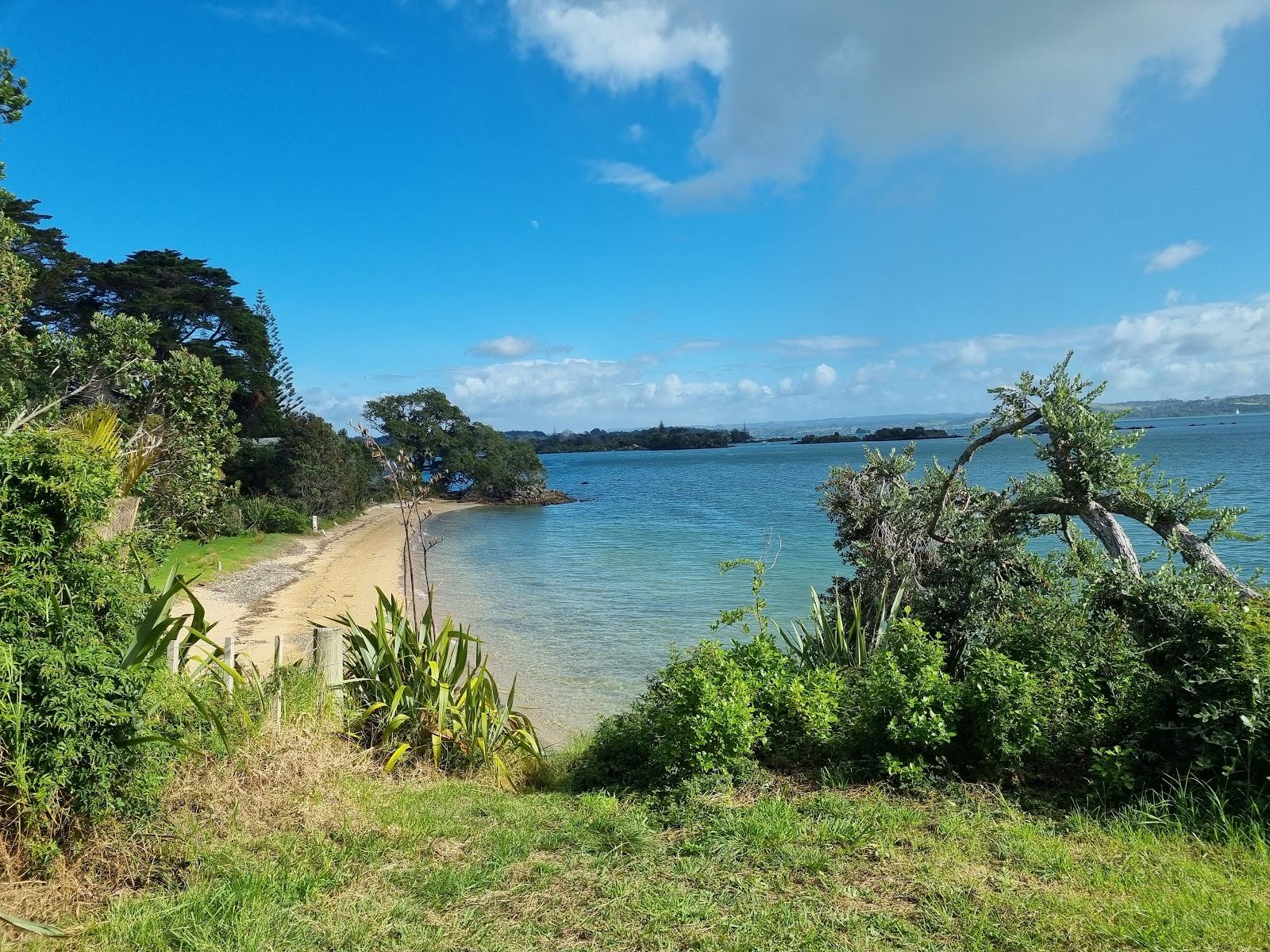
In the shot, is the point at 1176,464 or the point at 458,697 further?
the point at 1176,464

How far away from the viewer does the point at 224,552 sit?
2370 centimetres

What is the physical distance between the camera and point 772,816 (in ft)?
12.6

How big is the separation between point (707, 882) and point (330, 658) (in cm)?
318

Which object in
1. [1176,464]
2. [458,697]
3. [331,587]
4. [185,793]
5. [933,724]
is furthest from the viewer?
[1176,464]

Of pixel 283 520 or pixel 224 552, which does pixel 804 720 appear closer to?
pixel 224 552

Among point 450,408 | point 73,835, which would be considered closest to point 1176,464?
point 450,408

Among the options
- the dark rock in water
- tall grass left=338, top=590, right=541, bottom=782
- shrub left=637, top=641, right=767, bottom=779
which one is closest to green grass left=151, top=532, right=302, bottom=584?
tall grass left=338, top=590, right=541, bottom=782

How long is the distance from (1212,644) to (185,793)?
17.6 ft

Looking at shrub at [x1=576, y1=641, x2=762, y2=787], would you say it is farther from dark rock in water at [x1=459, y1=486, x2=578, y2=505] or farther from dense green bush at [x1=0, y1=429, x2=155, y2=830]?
dark rock in water at [x1=459, y1=486, x2=578, y2=505]

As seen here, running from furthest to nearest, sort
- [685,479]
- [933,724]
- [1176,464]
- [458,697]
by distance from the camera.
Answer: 1. [685,479]
2. [1176,464]
3. [458,697]
4. [933,724]

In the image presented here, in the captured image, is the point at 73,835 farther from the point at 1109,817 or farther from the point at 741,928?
the point at 1109,817

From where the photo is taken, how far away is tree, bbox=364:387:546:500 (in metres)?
61.4

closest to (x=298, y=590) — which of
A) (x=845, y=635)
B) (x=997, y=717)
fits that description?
(x=845, y=635)

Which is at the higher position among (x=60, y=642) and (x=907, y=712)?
(x=60, y=642)
